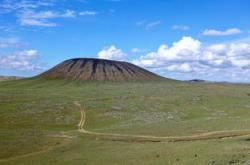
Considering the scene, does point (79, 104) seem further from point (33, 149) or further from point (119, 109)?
point (33, 149)

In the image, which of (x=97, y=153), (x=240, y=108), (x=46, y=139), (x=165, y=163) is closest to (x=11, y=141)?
(x=46, y=139)

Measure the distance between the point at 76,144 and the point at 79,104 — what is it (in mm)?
55844

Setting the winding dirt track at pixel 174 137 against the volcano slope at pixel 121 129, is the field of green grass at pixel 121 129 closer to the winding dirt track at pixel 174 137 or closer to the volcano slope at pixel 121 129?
the volcano slope at pixel 121 129

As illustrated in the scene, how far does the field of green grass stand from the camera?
41625 millimetres

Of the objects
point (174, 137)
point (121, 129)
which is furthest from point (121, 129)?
point (174, 137)

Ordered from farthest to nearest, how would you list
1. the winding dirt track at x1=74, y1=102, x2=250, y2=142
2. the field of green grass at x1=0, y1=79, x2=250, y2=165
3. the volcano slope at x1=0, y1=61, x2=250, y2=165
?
the winding dirt track at x1=74, y1=102, x2=250, y2=142 → the volcano slope at x1=0, y1=61, x2=250, y2=165 → the field of green grass at x1=0, y1=79, x2=250, y2=165

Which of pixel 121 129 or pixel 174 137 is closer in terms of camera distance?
pixel 174 137

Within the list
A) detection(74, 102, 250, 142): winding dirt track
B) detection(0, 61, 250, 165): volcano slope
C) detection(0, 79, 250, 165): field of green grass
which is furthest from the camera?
detection(74, 102, 250, 142): winding dirt track

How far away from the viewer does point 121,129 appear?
7106cm

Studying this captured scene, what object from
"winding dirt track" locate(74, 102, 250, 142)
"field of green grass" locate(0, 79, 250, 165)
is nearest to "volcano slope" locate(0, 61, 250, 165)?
"field of green grass" locate(0, 79, 250, 165)

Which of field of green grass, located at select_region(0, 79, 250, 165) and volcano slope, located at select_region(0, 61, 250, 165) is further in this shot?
volcano slope, located at select_region(0, 61, 250, 165)

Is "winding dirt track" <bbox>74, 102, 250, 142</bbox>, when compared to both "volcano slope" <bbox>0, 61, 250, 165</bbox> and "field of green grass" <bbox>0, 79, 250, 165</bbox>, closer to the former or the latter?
"volcano slope" <bbox>0, 61, 250, 165</bbox>

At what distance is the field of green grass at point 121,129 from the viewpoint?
41.6 m

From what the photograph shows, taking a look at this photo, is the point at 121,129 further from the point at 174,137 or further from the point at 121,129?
the point at 174,137
